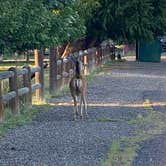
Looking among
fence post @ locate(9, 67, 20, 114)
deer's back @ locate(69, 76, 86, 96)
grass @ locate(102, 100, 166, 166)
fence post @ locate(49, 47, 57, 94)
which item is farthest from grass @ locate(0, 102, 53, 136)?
fence post @ locate(49, 47, 57, 94)

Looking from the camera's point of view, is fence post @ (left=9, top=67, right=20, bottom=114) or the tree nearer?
fence post @ (left=9, top=67, right=20, bottom=114)

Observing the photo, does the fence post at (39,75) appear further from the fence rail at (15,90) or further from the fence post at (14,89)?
the fence post at (14,89)

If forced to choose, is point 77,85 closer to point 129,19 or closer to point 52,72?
point 52,72

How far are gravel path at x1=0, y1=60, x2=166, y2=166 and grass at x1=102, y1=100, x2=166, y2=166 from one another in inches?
6.3

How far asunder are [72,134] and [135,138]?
4.13 ft

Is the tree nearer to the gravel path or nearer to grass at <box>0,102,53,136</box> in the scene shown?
the gravel path

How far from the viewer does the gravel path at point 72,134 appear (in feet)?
36.9

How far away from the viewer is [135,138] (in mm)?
13656

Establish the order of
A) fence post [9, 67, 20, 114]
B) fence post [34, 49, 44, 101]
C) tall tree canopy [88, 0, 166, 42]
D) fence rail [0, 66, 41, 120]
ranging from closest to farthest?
fence rail [0, 66, 41, 120] → fence post [9, 67, 20, 114] → fence post [34, 49, 44, 101] → tall tree canopy [88, 0, 166, 42]

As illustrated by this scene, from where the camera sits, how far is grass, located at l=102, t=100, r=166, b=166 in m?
11.3

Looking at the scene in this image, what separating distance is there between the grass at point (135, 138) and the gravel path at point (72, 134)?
16cm

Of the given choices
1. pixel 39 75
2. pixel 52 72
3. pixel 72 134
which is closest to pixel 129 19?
pixel 52 72

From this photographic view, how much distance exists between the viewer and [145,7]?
4034cm

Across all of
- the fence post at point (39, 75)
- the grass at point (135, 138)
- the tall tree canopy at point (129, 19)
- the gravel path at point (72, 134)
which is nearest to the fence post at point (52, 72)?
→ the gravel path at point (72, 134)
